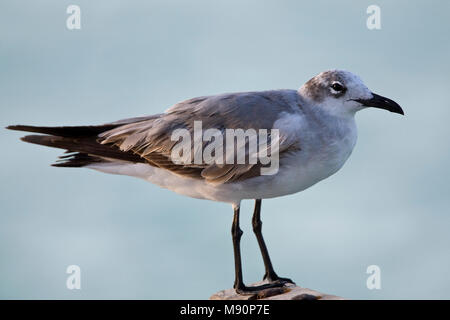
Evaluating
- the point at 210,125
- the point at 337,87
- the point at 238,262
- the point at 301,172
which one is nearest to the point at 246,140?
the point at 210,125

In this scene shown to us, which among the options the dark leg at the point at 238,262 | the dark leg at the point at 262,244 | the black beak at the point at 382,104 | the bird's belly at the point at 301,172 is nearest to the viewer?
the bird's belly at the point at 301,172

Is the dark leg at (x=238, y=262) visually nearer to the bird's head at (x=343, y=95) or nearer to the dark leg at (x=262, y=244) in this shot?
the dark leg at (x=262, y=244)

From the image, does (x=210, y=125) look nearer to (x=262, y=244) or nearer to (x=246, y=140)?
(x=246, y=140)

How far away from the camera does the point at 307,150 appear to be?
21.8 ft

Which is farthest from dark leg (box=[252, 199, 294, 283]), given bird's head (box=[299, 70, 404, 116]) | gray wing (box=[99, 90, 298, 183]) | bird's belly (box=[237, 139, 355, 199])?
bird's head (box=[299, 70, 404, 116])

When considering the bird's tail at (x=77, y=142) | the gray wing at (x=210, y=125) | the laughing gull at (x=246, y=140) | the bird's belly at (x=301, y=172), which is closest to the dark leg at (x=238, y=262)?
the laughing gull at (x=246, y=140)

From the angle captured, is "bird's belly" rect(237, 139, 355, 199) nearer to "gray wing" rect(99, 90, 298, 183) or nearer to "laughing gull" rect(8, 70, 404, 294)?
"laughing gull" rect(8, 70, 404, 294)

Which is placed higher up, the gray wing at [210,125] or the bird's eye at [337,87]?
the bird's eye at [337,87]

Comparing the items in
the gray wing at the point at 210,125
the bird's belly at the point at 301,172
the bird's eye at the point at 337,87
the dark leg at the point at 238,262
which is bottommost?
the dark leg at the point at 238,262

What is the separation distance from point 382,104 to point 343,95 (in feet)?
1.26

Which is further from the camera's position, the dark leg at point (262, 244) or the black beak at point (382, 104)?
the dark leg at point (262, 244)

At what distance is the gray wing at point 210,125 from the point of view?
→ 6.71 meters
